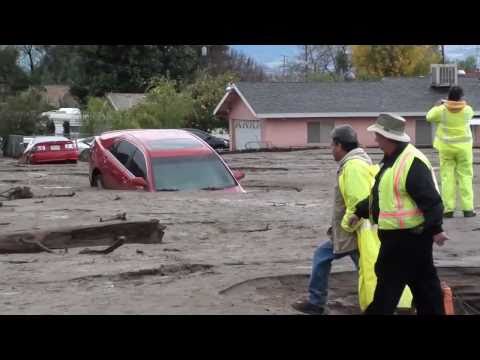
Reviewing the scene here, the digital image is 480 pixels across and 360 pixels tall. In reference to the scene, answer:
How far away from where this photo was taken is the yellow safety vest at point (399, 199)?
6617 millimetres

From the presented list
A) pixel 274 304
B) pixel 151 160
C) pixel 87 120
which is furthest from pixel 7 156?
pixel 274 304

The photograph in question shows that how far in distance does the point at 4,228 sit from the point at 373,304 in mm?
6651

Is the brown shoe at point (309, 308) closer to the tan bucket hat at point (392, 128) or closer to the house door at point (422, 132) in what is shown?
the tan bucket hat at point (392, 128)

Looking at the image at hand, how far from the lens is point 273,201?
51.9ft

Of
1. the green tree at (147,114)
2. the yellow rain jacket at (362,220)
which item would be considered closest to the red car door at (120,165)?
the yellow rain jacket at (362,220)

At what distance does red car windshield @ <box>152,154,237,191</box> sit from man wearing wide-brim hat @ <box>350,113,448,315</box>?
925 centimetres

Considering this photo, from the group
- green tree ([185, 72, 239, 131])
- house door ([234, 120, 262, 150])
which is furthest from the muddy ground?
green tree ([185, 72, 239, 131])

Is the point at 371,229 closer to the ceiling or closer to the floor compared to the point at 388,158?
closer to the floor

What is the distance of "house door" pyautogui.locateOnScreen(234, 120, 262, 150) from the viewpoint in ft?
156

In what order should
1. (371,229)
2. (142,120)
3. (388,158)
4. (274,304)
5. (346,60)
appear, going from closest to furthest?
(388,158) → (371,229) → (274,304) → (142,120) → (346,60)

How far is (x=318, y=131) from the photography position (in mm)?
46969

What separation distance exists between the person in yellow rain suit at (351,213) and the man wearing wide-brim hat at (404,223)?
61 centimetres

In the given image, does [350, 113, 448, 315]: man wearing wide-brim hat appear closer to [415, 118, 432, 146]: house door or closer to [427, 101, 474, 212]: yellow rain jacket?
[427, 101, 474, 212]: yellow rain jacket

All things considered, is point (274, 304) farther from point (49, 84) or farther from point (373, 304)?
point (49, 84)
